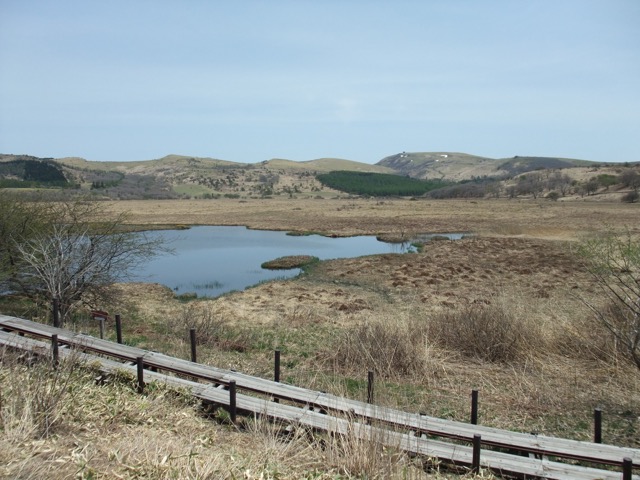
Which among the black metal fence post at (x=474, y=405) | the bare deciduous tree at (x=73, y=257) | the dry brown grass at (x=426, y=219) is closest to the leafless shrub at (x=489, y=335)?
the black metal fence post at (x=474, y=405)

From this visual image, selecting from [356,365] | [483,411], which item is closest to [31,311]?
[356,365]

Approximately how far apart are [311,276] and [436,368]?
1654cm

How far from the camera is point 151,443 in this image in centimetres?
530

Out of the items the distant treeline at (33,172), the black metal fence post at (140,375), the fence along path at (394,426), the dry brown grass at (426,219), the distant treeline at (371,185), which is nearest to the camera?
the fence along path at (394,426)

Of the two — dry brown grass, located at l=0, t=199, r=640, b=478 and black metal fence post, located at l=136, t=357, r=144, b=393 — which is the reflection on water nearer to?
dry brown grass, located at l=0, t=199, r=640, b=478

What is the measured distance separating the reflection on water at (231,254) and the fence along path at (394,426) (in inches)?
517

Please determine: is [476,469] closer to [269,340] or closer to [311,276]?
[269,340]

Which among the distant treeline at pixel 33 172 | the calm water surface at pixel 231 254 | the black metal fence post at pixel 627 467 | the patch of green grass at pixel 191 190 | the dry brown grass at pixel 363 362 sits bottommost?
the calm water surface at pixel 231 254

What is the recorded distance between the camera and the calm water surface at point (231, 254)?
1079 inches

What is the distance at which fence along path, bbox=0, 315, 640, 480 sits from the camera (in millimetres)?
5961

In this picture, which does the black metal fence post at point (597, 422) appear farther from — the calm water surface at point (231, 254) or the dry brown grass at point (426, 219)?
the dry brown grass at point (426, 219)

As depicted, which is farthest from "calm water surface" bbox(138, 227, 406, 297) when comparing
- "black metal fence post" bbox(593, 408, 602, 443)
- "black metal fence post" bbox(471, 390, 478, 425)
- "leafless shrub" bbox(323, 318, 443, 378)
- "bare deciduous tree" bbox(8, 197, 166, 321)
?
"black metal fence post" bbox(593, 408, 602, 443)

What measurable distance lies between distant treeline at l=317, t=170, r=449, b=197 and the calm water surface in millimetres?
82648

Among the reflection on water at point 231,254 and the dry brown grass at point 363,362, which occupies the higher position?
the dry brown grass at point 363,362
